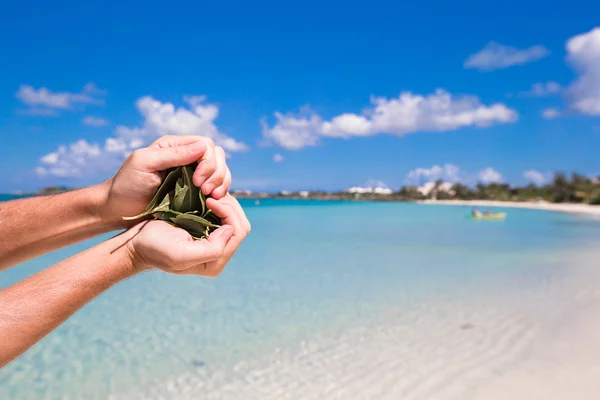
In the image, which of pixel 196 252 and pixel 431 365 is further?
pixel 431 365

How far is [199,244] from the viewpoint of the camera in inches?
57.5

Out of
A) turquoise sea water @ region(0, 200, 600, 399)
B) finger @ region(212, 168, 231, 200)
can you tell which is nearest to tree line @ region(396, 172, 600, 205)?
turquoise sea water @ region(0, 200, 600, 399)

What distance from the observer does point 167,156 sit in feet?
5.16

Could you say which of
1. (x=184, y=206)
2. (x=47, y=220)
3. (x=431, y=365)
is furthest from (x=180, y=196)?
(x=431, y=365)

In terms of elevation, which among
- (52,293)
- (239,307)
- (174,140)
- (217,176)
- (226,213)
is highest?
(174,140)

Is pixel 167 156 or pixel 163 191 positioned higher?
pixel 167 156

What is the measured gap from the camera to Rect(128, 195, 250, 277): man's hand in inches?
57.1

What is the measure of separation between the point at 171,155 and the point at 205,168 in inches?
5.0

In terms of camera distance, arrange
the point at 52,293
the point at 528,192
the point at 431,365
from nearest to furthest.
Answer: the point at 52,293
the point at 431,365
the point at 528,192

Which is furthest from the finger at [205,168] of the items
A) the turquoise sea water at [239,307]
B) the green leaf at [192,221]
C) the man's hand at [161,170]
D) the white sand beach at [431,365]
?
the turquoise sea water at [239,307]

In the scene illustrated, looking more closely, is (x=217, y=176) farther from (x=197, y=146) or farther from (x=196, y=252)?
(x=196, y=252)

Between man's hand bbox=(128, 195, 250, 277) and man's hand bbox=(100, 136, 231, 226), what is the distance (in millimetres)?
69

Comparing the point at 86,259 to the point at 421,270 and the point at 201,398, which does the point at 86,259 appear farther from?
the point at 421,270

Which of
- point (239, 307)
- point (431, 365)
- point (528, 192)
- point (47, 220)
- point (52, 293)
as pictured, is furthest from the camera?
point (528, 192)
